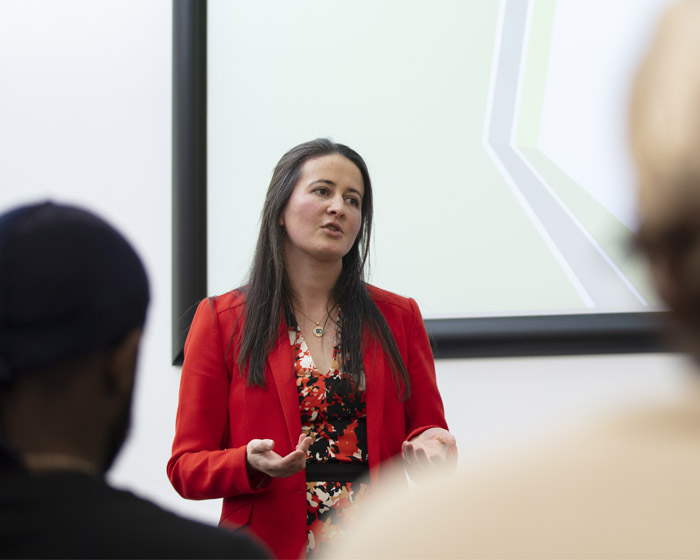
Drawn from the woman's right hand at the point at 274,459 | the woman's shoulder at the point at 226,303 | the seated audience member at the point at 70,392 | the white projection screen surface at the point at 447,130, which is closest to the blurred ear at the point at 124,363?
the seated audience member at the point at 70,392

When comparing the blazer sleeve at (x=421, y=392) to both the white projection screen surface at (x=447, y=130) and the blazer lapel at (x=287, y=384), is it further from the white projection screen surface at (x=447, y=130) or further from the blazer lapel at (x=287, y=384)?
the white projection screen surface at (x=447, y=130)

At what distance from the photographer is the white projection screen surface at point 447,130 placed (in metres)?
2.26

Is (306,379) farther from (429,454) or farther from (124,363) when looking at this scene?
(124,363)

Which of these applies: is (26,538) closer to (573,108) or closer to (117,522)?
(117,522)

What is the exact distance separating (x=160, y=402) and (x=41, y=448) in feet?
5.98

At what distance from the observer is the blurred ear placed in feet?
2.52

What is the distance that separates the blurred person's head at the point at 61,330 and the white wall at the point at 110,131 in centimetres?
171

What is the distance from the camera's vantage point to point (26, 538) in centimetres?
64

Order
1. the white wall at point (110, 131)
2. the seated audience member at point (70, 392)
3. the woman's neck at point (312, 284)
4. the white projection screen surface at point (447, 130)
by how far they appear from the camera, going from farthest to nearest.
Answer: the white wall at point (110, 131), the white projection screen surface at point (447, 130), the woman's neck at point (312, 284), the seated audience member at point (70, 392)

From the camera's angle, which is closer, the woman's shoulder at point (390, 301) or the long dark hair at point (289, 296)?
the long dark hair at point (289, 296)

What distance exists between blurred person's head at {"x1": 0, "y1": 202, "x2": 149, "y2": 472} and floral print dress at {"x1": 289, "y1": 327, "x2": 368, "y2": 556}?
35.8 inches

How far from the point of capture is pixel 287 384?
1.68 meters

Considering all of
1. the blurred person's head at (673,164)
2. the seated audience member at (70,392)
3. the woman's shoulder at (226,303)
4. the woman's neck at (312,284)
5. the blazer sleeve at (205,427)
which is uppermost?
the blurred person's head at (673,164)

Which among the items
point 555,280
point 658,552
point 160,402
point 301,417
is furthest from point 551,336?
point 658,552
